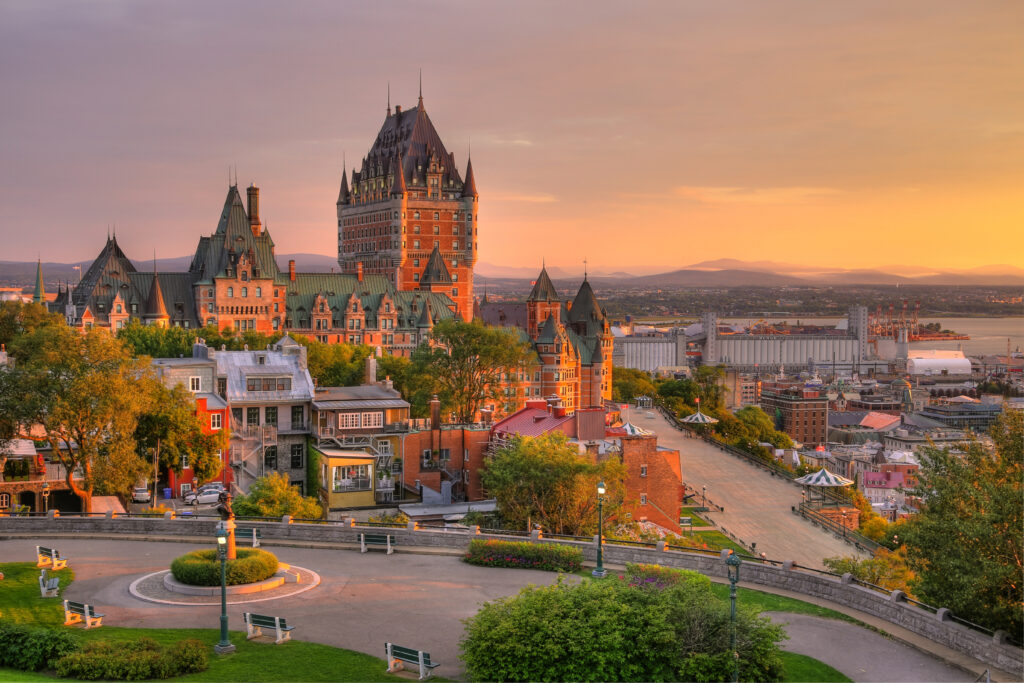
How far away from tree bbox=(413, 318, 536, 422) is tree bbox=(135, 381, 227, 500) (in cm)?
3090

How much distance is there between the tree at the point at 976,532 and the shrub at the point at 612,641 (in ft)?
16.7

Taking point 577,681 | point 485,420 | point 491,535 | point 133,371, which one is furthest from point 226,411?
point 577,681

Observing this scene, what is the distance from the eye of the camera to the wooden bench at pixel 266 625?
939 inches

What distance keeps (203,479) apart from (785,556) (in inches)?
1281

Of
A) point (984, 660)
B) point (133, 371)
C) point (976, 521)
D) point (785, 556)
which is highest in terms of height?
point (133, 371)

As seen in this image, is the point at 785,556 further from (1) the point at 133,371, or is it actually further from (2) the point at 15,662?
(2) the point at 15,662

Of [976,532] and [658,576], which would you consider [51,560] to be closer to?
[658,576]

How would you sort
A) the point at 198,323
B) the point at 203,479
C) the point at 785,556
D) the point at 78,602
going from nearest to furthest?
1. the point at 78,602
2. the point at 203,479
3. the point at 785,556
4. the point at 198,323

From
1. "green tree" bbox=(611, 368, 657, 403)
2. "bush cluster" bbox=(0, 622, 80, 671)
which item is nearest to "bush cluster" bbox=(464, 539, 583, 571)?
"bush cluster" bbox=(0, 622, 80, 671)

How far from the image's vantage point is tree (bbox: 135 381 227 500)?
145 ft

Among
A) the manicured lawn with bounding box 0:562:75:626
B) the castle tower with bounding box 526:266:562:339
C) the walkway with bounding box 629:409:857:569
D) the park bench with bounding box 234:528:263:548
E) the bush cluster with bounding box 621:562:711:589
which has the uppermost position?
the castle tower with bounding box 526:266:562:339

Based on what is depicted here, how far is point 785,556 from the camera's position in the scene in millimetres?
59062

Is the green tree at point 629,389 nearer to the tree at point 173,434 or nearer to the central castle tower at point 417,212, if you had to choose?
the central castle tower at point 417,212

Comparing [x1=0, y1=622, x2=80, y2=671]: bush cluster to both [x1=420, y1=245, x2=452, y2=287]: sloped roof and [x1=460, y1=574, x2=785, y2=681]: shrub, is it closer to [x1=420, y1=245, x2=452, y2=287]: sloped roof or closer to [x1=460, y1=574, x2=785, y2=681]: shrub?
[x1=460, y1=574, x2=785, y2=681]: shrub
